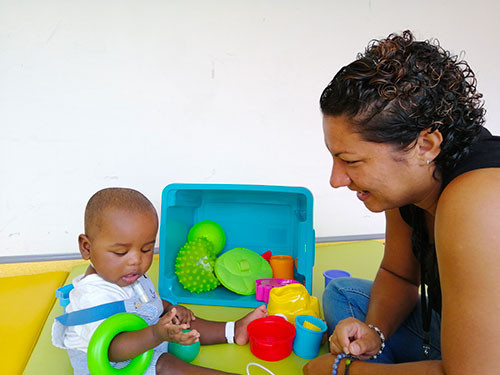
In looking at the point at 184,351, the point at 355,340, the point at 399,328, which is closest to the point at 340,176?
the point at 355,340

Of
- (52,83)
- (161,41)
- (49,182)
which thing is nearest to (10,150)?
(49,182)

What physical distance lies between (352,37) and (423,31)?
1.25 ft

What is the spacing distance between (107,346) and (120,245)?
0.21 m

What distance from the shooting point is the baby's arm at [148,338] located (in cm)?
77

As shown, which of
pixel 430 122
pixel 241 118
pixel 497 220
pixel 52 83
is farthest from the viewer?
pixel 241 118

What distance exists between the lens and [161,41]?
62.7 inches

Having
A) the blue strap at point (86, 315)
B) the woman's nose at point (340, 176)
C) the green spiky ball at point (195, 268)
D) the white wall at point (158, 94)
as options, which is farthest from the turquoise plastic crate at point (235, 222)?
the woman's nose at point (340, 176)

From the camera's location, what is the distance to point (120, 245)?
0.89 m

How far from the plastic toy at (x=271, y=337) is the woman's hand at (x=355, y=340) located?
0.71 feet

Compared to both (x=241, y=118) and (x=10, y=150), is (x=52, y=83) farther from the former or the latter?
(x=241, y=118)

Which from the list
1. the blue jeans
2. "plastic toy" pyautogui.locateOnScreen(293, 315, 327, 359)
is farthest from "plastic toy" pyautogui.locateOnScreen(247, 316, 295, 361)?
the blue jeans

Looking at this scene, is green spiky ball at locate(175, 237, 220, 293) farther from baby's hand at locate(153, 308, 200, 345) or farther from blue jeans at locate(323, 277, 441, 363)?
baby's hand at locate(153, 308, 200, 345)

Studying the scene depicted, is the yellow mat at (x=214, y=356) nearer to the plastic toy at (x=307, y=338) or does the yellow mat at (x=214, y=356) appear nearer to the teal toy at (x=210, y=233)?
the plastic toy at (x=307, y=338)

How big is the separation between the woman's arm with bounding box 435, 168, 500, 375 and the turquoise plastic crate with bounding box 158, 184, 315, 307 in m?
0.71
